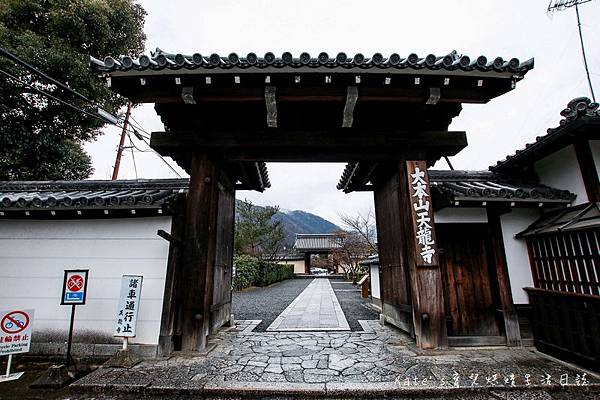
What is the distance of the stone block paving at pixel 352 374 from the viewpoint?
11.3 ft

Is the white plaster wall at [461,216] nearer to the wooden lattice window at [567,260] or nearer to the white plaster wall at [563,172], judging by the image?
the wooden lattice window at [567,260]

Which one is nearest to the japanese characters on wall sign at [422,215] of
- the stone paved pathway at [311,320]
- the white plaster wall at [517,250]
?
the white plaster wall at [517,250]

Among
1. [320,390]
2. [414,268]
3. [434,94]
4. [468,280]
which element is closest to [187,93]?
[434,94]

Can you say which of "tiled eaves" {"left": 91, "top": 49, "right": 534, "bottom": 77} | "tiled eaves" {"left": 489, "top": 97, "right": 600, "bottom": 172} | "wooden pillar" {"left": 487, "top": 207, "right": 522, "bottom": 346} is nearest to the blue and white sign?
"tiled eaves" {"left": 91, "top": 49, "right": 534, "bottom": 77}

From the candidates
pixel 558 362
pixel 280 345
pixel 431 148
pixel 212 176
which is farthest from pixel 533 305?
pixel 212 176

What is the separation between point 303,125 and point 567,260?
5.24 metres

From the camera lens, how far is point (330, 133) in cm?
544

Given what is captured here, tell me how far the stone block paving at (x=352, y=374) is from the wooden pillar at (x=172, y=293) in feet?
0.87

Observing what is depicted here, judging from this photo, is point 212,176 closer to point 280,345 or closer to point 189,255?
point 189,255

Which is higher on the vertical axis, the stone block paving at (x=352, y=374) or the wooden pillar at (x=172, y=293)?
the wooden pillar at (x=172, y=293)

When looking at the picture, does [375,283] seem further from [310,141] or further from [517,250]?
[310,141]

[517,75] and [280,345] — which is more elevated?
[517,75]

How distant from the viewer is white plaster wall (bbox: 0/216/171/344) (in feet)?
16.3

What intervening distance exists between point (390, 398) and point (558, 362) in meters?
3.12
